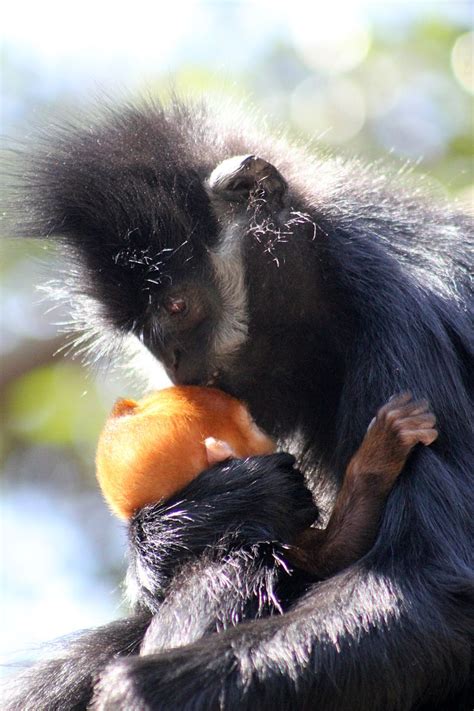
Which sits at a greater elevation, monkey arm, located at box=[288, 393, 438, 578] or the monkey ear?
the monkey ear

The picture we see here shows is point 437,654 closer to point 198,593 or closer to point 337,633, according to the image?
point 337,633

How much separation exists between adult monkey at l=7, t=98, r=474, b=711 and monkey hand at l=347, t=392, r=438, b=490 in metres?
0.07

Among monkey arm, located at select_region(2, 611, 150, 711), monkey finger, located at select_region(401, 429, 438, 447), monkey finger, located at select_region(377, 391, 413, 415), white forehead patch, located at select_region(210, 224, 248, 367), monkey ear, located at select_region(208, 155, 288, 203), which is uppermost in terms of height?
monkey ear, located at select_region(208, 155, 288, 203)

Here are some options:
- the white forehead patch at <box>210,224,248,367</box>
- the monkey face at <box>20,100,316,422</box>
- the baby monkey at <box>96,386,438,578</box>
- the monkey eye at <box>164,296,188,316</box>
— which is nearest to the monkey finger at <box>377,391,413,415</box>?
the baby monkey at <box>96,386,438,578</box>

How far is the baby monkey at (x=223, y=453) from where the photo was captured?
538 cm

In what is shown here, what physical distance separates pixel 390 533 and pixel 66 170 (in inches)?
100

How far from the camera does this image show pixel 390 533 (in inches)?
207

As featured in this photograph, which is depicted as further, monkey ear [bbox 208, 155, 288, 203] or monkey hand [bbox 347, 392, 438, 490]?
monkey ear [bbox 208, 155, 288, 203]

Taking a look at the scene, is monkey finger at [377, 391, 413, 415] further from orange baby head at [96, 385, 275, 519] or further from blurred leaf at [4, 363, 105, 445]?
blurred leaf at [4, 363, 105, 445]

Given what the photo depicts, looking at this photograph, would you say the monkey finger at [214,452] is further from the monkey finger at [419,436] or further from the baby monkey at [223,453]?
the monkey finger at [419,436]

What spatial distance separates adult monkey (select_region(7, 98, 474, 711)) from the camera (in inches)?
205

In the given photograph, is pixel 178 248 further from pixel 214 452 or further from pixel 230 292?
pixel 214 452

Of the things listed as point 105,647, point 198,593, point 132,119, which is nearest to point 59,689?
point 105,647

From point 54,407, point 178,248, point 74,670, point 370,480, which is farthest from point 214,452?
point 54,407
